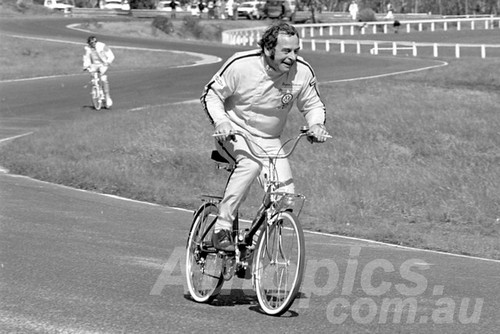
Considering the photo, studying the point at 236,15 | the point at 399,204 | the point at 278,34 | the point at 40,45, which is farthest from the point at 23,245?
the point at 236,15

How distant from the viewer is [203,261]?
8.15 metres

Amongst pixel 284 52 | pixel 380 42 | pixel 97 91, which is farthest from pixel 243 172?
pixel 380 42

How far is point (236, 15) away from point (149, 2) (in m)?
22.6

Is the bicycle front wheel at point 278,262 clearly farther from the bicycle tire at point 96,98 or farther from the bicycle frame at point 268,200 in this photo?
the bicycle tire at point 96,98

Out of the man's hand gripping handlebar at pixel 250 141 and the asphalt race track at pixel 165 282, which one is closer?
the asphalt race track at pixel 165 282

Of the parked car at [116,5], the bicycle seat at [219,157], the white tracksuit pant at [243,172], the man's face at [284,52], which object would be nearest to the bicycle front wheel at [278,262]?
the white tracksuit pant at [243,172]

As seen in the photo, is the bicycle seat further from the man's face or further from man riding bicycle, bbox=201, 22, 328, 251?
the man's face

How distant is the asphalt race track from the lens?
286 inches

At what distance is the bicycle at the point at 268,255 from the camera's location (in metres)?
7.24

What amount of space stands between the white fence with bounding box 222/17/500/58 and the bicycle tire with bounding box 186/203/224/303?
4631cm

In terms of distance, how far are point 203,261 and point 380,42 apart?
5140cm

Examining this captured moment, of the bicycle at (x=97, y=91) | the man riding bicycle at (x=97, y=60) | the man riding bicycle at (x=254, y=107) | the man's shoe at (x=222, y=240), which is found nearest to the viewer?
the man riding bicycle at (x=254, y=107)

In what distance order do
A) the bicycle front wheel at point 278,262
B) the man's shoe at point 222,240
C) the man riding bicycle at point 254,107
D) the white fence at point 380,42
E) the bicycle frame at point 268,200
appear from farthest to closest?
the white fence at point 380,42
the man's shoe at point 222,240
the man riding bicycle at point 254,107
the bicycle frame at point 268,200
the bicycle front wheel at point 278,262

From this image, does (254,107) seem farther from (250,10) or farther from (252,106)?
(250,10)
